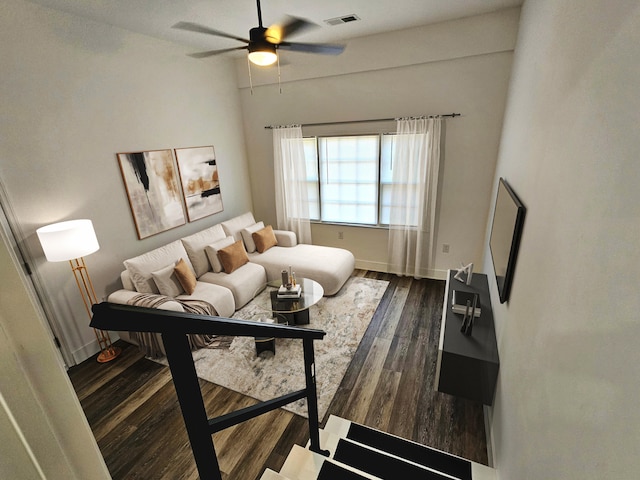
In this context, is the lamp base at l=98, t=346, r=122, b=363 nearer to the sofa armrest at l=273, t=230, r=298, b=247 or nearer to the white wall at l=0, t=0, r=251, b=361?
the white wall at l=0, t=0, r=251, b=361

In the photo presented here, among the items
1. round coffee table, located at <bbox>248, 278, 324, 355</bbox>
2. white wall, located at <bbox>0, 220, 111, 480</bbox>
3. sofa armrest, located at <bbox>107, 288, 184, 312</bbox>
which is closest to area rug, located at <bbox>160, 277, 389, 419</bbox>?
round coffee table, located at <bbox>248, 278, 324, 355</bbox>

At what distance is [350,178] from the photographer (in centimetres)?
464

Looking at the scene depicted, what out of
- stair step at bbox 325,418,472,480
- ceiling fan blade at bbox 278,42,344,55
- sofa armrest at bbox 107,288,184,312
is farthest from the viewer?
sofa armrest at bbox 107,288,184,312

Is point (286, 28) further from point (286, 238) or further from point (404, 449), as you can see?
point (404, 449)

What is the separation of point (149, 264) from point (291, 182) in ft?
8.02

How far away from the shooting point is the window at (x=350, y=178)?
4.36 m

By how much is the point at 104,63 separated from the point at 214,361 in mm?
3205

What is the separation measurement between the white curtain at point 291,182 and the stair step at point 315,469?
3.56m

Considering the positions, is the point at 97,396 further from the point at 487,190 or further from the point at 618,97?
the point at 487,190

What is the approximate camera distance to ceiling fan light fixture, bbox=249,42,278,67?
232 centimetres

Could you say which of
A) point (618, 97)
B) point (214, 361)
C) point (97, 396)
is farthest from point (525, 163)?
point (97, 396)

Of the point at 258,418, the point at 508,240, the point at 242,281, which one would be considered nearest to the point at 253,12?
the point at 242,281

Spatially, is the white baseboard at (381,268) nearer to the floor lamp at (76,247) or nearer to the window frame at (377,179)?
the window frame at (377,179)

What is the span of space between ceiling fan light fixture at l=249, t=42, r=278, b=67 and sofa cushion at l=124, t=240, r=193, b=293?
2.34m
